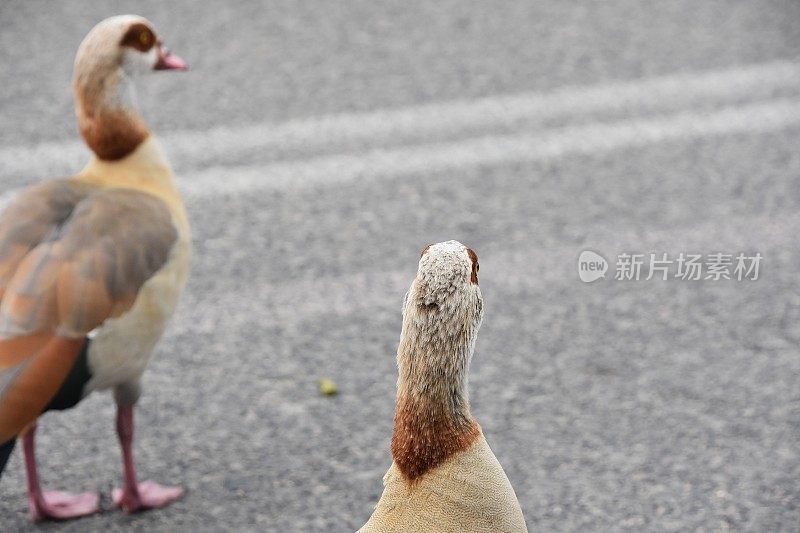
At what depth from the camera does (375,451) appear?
3271 mm

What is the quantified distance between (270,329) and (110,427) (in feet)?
2.27

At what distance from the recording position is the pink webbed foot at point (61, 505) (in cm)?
294

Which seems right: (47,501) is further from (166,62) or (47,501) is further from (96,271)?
(166,62)

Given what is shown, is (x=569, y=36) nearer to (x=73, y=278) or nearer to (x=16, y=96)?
(x=16, y=96)

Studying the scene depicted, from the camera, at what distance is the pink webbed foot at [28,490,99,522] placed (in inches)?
116

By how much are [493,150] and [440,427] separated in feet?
9.79

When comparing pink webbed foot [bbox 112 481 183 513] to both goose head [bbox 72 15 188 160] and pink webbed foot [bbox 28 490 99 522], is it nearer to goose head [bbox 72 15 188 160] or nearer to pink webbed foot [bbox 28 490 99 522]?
pink webbed foot [bbox 28 490 99 522]

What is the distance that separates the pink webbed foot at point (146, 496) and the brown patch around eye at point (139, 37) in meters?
1.28

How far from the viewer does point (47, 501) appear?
9.77ft

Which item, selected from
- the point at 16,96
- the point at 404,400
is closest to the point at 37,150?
the point at 16,96

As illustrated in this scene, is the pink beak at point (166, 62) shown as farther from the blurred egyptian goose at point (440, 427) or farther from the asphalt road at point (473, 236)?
the blurred egyptian goose at point (440, 427)

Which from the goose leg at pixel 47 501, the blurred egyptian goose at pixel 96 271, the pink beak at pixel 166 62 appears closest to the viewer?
the blurred egyptian goose at pixel 96 271

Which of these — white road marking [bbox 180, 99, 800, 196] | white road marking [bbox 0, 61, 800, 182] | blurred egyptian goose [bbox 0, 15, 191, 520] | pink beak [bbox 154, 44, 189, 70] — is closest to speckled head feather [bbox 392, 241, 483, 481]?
blurred egyptian goose [bbox 0, 15, 191, 520]

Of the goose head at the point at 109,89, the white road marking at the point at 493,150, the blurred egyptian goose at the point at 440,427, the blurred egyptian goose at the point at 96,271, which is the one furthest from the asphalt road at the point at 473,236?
the blurred egyptian goose at the point at 440,427
